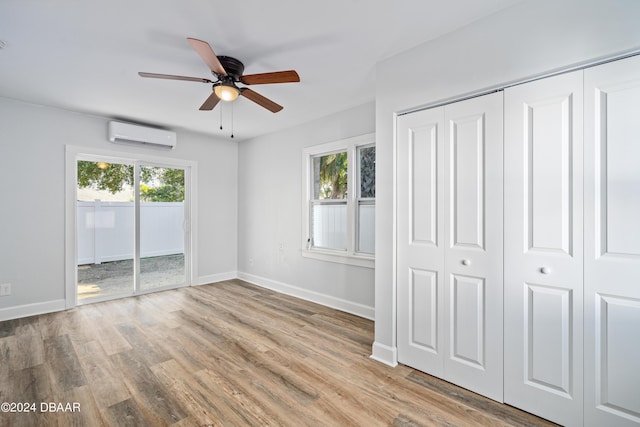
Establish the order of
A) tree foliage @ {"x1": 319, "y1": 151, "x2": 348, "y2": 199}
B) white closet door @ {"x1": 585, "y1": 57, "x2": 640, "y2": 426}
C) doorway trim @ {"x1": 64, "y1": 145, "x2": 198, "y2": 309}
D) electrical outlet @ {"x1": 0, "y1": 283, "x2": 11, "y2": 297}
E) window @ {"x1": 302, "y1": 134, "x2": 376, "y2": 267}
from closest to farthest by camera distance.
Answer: white closet door @ {"x1": 585, "y1": 57, "x2": 640, "y2": 426}, electrical outlet @ {"x1": 0, "y1": 283, "x2": 11, "y2": 297}, window @ {"x1": 302, "y1": 134, "x2": 376, "y2": 267}, doorway trim @ {"x1": 64, "y1": 145, "x2": 198, "y2": 309}, tree foliage @ {"x1": 319, "y1": 151, "x2": 348, "y2": 199}

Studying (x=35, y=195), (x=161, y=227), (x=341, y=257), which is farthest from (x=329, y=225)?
(x=35, y=195)

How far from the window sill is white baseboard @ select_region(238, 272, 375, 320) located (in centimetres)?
51

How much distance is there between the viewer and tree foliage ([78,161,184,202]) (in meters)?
4.11

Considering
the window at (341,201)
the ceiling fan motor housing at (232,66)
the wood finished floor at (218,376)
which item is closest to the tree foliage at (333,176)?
the window at (341,201)

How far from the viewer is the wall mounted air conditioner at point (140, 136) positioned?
13.0 ft

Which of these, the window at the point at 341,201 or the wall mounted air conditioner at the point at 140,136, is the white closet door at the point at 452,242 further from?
the wall mounted air conditioner at the point at 140,136

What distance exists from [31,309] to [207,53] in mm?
3977

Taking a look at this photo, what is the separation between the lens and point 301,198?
439 centimetres

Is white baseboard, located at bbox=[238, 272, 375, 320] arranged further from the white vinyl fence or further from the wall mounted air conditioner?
the wall mounted air conditioner

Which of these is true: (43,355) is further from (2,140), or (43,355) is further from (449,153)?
(449,153)

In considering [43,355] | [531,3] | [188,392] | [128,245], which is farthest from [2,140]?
[531,3]

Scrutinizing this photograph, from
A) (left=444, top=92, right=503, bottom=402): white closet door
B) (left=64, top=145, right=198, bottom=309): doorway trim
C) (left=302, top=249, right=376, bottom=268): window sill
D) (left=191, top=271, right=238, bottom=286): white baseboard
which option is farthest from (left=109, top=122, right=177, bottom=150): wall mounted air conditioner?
(left=444, top=92, right=503, bottom=402): white closet door

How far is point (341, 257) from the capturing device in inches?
151

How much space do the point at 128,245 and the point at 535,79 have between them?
17.2ft
